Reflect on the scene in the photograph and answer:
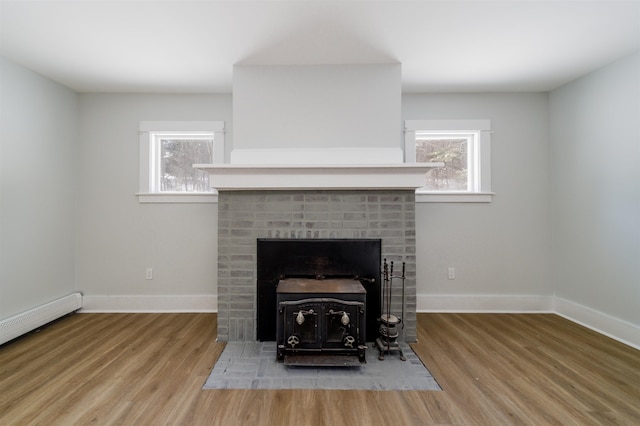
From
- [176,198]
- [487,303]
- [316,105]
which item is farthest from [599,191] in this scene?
[176,198]

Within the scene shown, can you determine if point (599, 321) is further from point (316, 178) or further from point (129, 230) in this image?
point (129, 230)

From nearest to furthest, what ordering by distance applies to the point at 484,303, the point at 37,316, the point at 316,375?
the point at 316,375
the point at 37,316
the point at 484,303

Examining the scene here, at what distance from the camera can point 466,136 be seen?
3.20m

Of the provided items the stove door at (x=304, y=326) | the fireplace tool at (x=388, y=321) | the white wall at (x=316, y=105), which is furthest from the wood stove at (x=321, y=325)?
the white wall at (x=316, y=105)

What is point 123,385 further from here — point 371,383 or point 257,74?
point 257,74

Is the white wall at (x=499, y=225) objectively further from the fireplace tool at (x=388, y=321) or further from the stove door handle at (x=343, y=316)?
the stove door handle at (x=343, y=316)

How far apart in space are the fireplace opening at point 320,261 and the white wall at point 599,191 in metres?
2.08

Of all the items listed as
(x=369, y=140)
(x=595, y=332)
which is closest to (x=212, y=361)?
(x=369, y=140)

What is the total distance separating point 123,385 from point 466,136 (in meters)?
3.78

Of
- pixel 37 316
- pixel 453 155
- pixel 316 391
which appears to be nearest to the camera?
pixel 316 391

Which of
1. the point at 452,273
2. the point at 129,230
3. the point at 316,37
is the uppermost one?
the point at 316,37

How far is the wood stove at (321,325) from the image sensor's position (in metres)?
2.03

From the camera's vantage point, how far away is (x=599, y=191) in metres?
2.59

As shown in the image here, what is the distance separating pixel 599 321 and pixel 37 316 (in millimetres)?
5140
